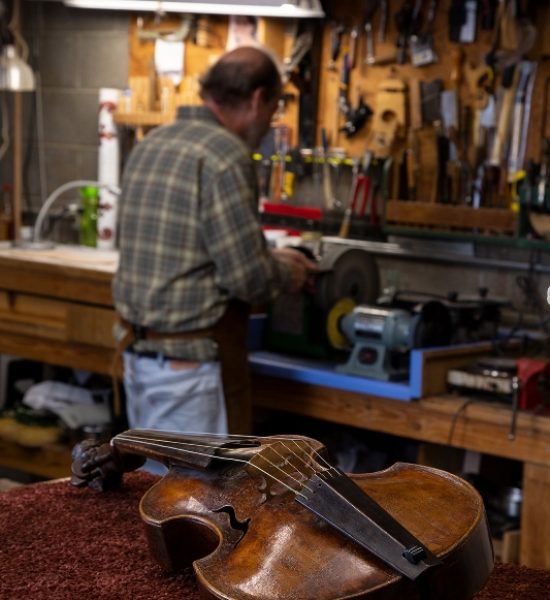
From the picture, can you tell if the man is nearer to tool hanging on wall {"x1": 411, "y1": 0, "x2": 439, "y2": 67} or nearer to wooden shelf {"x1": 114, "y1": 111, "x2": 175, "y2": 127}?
tool hanging on wall {"x1": 411, "y1": 0, "x2": 439, "y2": 67}

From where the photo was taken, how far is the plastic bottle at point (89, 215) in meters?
4.96

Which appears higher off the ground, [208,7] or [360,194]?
[208,7]

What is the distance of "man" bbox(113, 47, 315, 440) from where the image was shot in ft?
10.4

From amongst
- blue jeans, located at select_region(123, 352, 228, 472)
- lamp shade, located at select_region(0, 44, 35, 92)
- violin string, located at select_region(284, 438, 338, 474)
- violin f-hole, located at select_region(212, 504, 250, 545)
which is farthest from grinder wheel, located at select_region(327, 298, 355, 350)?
violin f-hole, located at select_region(212, 504, 250, 545)

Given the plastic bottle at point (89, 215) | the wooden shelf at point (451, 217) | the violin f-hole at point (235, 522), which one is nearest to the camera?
the violin f-hole at point (235, 522)

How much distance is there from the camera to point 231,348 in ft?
11.1

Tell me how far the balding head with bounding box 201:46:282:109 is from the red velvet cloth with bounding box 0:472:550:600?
1.87 metres

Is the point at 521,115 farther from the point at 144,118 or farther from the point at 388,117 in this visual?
the point at 144,118

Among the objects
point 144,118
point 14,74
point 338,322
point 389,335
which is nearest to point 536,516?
point 389,335

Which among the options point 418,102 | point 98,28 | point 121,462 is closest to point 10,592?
point 121,462

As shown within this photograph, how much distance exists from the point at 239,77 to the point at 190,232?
0.51 metres

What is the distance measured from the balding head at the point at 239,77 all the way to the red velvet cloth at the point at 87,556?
187 cm

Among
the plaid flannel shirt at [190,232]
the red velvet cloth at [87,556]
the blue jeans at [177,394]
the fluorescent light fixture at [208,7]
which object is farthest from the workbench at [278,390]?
the red velvet cloth at [87,556]

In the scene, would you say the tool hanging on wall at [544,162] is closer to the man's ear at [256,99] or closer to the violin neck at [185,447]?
the man's ear at [256,99]
